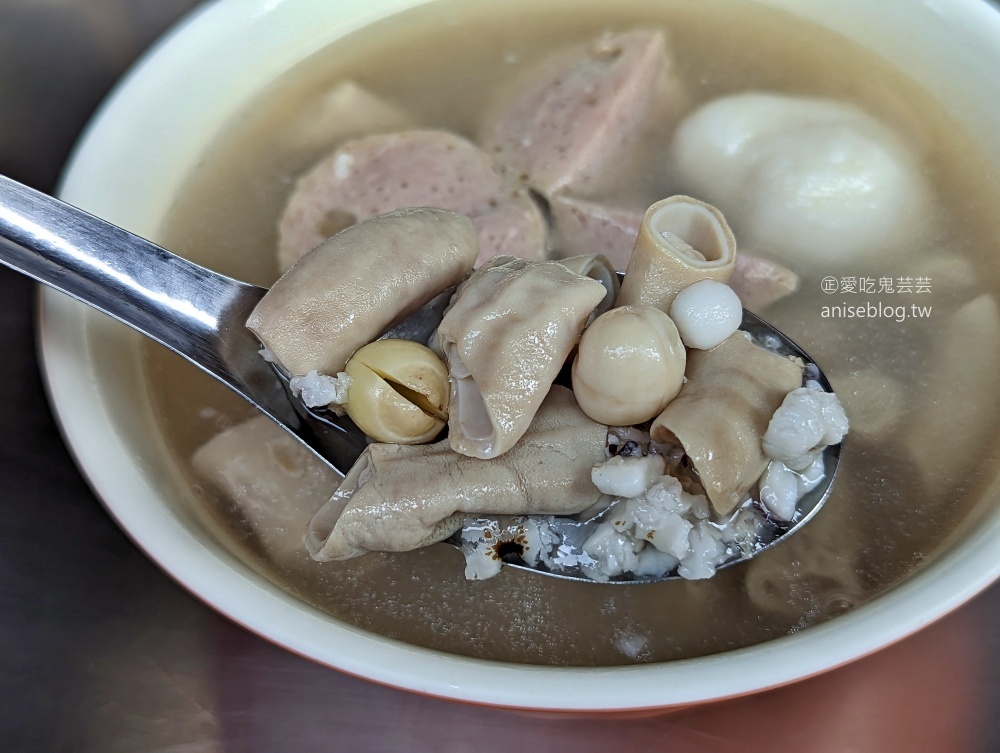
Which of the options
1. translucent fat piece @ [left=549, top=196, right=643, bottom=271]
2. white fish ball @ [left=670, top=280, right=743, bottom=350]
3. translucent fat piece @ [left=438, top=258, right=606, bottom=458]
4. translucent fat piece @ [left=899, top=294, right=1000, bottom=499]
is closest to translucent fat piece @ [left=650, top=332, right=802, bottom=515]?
white fish ball @ [left=670, top=280, right=743, bottom=350]

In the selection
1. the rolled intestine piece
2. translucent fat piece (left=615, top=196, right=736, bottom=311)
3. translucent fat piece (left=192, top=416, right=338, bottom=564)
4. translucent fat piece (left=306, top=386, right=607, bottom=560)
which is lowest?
translucent fat piece (left=192, top=416, right=338, bottom=564)

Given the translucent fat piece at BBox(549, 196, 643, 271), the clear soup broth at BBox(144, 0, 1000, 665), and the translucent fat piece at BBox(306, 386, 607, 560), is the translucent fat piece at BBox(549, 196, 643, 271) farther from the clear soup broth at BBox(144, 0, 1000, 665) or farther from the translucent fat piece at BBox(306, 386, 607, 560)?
the translucent fat piece at BBox(306, 386, 607, 560)

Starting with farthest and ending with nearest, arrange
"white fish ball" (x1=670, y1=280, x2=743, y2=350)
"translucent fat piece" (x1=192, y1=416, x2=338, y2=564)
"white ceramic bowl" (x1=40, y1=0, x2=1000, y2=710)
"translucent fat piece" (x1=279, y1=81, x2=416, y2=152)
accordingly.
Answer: "translucent fat piece" (x1=279, y1=81, x2=416, y2=152) → "translucent fat piece" (x1=192, y1=416, x2=338, y2=564) → "white fish ball" (x1=670, y1=280, x2=743, y2=350) → "white ceramic bowl" (x1=40, y1=0, x2=1000, y2=710)

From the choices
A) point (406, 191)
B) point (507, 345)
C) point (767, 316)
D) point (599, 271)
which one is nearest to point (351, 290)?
point (507, 345)

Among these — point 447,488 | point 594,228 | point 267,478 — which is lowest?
point 267,478

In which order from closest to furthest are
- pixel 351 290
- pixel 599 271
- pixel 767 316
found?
pixel 351 290, pixel 599 271, pixel 767 316

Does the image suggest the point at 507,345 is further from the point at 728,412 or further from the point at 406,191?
the point at 406,191

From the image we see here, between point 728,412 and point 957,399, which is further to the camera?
point 957,399
